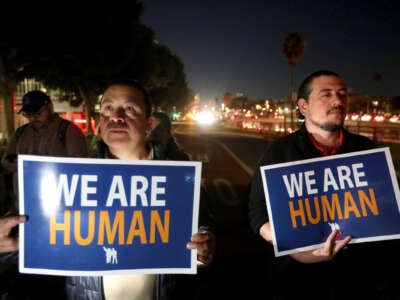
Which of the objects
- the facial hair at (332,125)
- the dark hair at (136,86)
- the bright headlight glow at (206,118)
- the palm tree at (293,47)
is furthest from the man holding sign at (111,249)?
the bright headlight glow at (206,118)

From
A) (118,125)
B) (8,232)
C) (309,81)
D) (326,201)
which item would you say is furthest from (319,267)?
(8,232)

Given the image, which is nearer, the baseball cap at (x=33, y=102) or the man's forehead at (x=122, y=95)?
the man's forehead at (x=122, y=95)

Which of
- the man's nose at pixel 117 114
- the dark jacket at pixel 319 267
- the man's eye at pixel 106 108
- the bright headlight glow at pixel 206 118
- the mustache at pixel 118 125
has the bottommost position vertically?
the dark jacket at pixel 319 267

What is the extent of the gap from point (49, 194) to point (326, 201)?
1568 millimetres

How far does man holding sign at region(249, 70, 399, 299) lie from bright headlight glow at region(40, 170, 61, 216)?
1208 mm

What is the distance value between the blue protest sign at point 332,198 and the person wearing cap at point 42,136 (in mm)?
2030

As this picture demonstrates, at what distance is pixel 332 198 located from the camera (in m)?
2.50

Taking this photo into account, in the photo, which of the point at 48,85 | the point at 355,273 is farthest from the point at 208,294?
the point at 48,85

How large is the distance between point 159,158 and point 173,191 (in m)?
0.24

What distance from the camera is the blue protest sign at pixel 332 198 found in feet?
8.07

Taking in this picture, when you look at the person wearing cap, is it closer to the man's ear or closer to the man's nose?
the man's nose

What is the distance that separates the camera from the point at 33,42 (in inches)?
736

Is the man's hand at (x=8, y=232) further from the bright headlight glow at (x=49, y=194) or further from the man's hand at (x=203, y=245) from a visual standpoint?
the man's hand at (x=203, y=245)

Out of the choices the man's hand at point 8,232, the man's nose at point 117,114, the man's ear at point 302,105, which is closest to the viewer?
the man's hand at point 8,232
